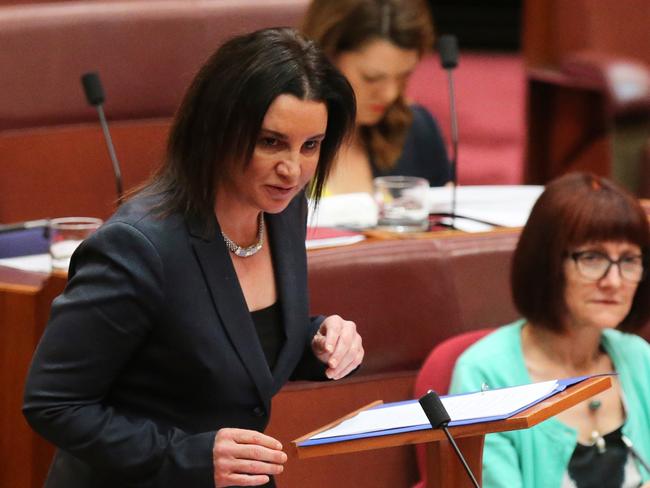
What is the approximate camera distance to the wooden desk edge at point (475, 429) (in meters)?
1.07

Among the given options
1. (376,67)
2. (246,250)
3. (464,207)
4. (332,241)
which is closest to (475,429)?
(246,250)

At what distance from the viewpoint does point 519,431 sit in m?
1.69

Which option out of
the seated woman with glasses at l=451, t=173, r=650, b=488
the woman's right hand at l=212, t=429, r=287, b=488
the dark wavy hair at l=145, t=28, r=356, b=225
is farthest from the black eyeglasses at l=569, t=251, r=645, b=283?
the woman's right hand at l=212, t=429, r=287, b=488

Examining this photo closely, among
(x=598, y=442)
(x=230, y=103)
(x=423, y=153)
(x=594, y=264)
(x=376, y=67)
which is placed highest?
(x=230, y=103)

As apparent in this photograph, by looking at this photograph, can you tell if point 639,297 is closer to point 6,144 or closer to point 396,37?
point 396,37

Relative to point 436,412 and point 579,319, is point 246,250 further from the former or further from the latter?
point 579,319

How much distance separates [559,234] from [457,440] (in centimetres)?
61

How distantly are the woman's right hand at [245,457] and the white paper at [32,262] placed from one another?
29.1 inches

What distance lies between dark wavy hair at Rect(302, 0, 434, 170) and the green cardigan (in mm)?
834

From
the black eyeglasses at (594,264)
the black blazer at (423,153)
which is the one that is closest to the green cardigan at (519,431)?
the black eyeglasses at (594,264)

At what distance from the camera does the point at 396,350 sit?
186 cm

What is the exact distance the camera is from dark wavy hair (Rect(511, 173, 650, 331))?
69.3 inches

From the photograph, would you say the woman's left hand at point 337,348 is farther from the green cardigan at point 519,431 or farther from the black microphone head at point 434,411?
the green cardigan at point 519,431

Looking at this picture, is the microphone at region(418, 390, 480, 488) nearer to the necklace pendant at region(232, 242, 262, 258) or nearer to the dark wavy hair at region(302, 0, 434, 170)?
the necklace pendant at region(232, 242, 262, 258)
